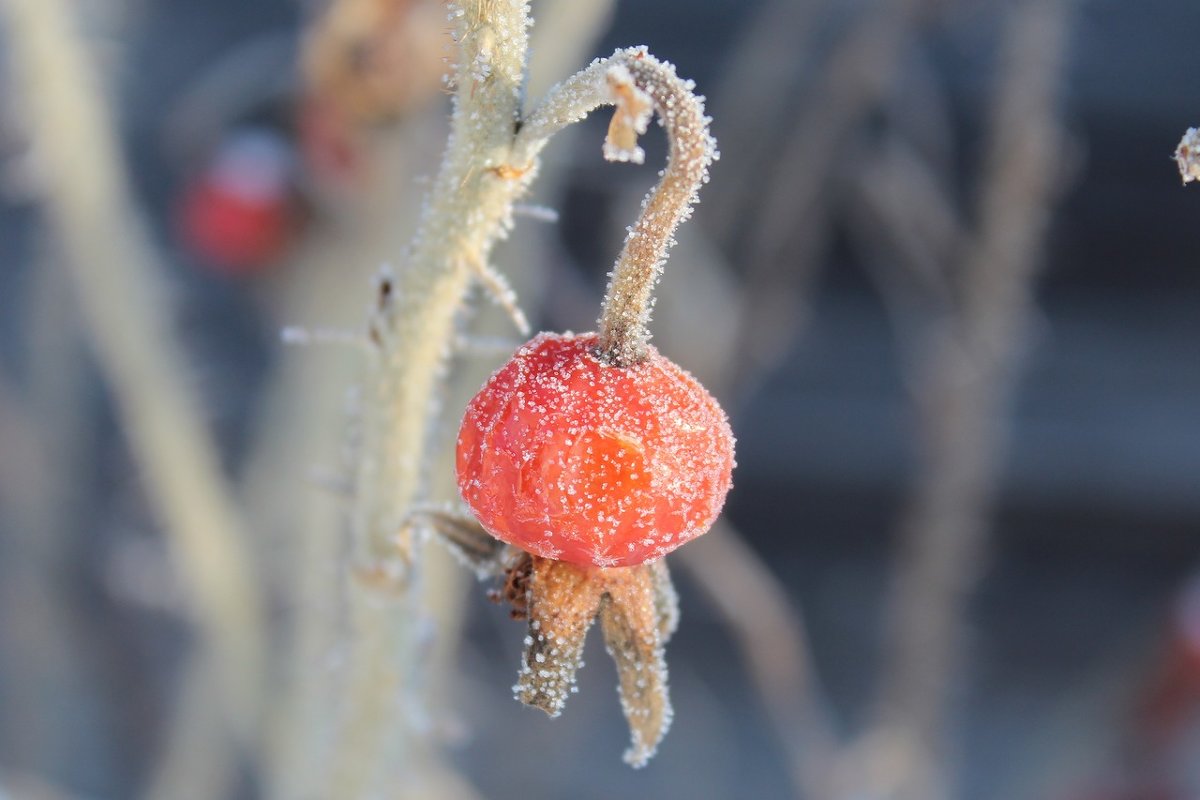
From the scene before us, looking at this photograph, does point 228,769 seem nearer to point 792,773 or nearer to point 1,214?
point 792,773

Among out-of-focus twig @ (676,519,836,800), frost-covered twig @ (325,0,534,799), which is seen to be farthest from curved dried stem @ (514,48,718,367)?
out-of-focus twig @ (676,519,836,800)

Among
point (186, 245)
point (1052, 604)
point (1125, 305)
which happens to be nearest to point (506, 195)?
point (186, 245)

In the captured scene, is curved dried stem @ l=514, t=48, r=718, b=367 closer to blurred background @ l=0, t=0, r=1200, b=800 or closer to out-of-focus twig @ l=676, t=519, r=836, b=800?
blurred background @ l=0, t=0, r=1200, b=800

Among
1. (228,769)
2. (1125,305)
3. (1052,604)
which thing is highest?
(1125,305)

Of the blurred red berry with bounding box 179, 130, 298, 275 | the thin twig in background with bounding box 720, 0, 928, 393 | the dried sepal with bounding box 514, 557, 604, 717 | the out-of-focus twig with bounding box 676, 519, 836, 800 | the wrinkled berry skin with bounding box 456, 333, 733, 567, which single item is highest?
the blurred red berry with bounding box 179, 130, 298, 275

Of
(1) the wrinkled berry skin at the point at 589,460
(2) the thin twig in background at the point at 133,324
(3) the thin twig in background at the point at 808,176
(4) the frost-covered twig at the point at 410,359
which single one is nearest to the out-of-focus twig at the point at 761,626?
(3) the thin twig in background at the point at 808,176

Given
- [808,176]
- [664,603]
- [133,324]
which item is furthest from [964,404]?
[133,324]
